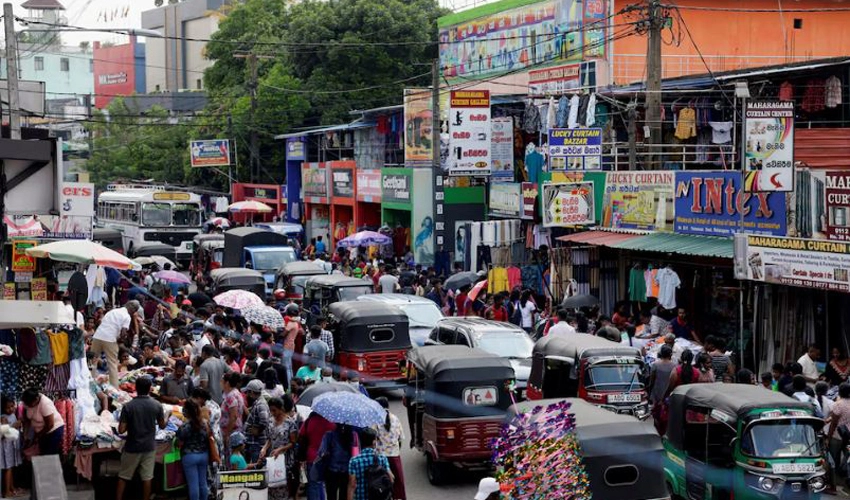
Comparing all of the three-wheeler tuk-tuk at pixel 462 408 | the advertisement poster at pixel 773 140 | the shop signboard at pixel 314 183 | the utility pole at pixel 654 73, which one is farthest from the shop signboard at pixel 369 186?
the three-wheeler tuk-tuk at pixel 462 408

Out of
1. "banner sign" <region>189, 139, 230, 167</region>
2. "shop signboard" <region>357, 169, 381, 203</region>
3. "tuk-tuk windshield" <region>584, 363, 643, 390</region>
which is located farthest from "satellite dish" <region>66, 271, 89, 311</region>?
"banner sign" <region>189, 139, 230, 167</region>

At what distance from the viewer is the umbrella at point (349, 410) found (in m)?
12.0

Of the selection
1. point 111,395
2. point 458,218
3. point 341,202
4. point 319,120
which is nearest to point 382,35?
point 319,120

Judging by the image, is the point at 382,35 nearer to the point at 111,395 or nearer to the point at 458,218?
the point at 458,218

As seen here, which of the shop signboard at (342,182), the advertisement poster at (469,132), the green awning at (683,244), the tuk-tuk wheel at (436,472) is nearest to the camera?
the tuk-tuk wheel at (436,472)

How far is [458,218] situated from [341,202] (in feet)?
38.6

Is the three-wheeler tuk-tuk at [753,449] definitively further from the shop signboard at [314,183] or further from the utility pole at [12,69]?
the shop signboard at [314,183]

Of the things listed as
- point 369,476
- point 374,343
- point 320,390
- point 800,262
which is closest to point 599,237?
point 800,262

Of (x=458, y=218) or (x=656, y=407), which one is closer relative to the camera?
(x=656, y=407)

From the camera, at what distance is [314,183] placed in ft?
173

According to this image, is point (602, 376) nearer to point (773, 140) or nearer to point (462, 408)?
point (462, 408)

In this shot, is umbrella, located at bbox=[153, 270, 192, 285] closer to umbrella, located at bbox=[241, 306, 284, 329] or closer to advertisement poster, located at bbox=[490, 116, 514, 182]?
umbrella, located at bbox=[241, 306, 284, 329]

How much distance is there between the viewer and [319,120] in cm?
6144

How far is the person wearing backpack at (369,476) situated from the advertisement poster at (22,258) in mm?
16935
